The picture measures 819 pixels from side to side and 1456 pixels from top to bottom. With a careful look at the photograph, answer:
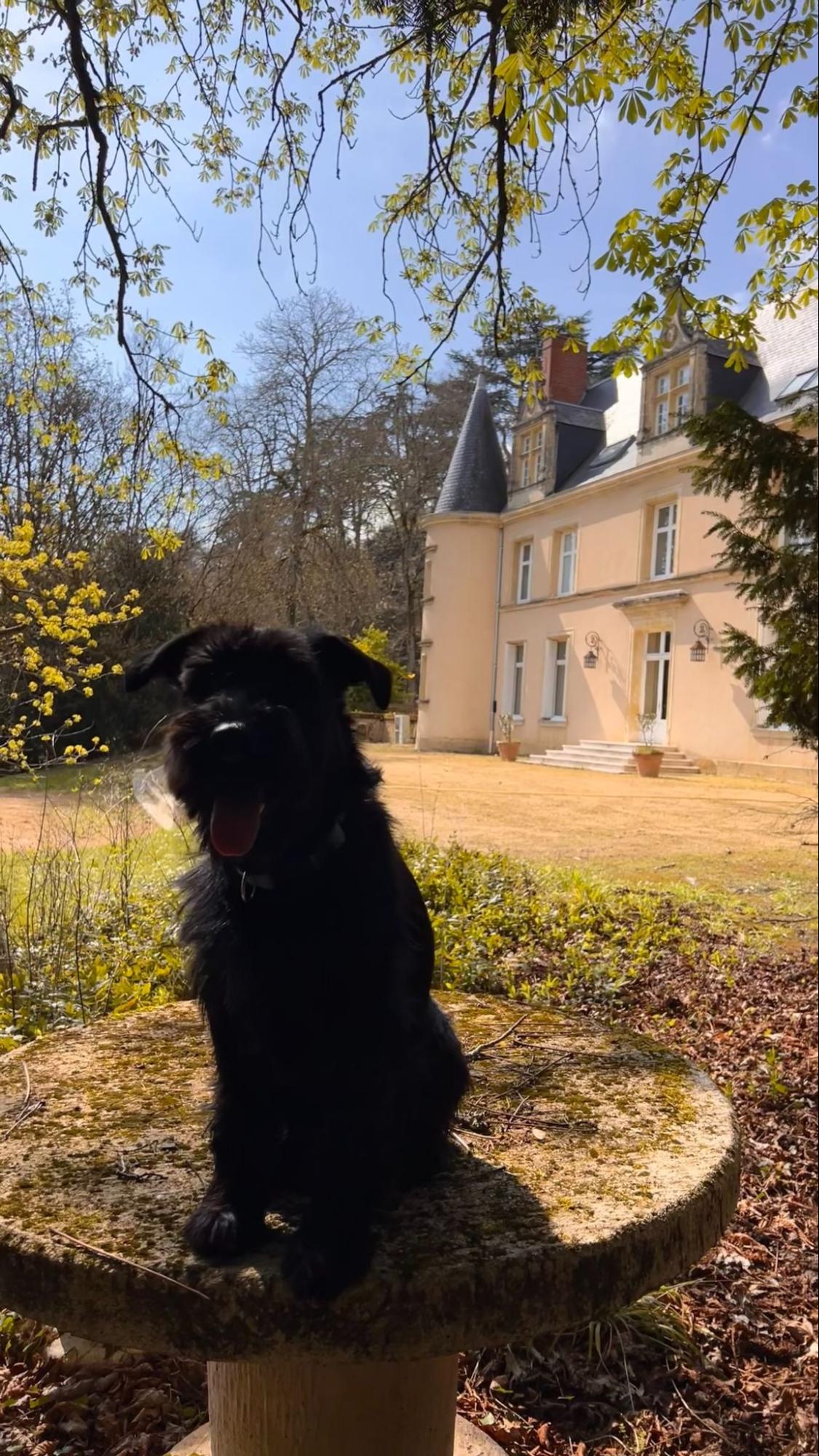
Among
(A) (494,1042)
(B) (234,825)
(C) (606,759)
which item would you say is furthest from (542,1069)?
(C) (606,759)

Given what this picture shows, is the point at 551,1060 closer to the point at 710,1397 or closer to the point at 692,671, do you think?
the point at 710,1397

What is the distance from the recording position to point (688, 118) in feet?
13.7

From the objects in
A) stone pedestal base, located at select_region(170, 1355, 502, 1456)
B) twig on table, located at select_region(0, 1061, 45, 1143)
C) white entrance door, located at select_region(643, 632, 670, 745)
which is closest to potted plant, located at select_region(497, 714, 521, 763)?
white entrance door, located at select_region(643, 632, 670, 745)

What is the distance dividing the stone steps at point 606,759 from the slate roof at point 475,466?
6127 mm

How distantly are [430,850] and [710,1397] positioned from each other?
184 inches

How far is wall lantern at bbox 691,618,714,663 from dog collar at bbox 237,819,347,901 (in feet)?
59.1

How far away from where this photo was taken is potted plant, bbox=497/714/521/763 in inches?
670

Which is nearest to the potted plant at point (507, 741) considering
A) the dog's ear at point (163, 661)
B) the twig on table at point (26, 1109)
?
the twig on table at point (26, 1109)

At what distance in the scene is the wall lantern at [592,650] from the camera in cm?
2108

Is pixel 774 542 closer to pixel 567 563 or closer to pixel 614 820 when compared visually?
pixel 614 820

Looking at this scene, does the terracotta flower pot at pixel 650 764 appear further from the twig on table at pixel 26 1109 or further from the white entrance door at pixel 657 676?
the twig on table at pixel 26 1109

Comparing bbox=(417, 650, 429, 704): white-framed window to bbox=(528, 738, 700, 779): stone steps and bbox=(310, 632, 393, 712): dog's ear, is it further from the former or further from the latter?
bbox=(310, 632, 393, 712): dog's ear

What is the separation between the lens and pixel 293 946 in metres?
1.53

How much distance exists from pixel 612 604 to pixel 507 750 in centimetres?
572
